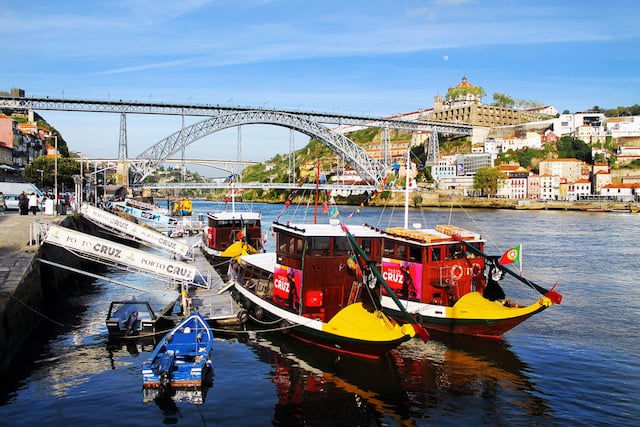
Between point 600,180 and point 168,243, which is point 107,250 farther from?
point 600,180

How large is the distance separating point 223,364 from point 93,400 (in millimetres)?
2890

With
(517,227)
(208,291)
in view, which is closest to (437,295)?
(208,291)

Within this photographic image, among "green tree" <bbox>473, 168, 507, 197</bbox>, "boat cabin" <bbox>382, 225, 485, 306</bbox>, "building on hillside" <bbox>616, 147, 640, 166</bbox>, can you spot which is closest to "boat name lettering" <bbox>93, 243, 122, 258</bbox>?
"boat cabin" <bbox>382, 225, 485, 306</bbox>

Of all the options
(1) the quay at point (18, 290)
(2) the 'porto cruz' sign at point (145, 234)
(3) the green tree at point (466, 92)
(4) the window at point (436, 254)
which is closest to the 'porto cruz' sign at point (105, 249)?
(1) the quay at point (18, 290)

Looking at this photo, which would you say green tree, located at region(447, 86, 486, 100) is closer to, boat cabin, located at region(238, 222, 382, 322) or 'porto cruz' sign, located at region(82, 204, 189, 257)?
'porto cruz' sign, located at region(82, 204, 189, 257)

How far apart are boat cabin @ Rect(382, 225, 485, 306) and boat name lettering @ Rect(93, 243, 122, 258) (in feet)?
23.7

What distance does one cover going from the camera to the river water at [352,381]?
9.86 meters

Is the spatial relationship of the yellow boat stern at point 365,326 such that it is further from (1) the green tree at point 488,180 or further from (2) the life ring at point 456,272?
(1) the green tree at point 488,180

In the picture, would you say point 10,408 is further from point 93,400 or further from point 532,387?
point 532,387

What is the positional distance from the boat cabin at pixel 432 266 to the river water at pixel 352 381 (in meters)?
1.27

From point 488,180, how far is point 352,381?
94.6 meters

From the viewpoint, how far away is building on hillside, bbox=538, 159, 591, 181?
103 metres

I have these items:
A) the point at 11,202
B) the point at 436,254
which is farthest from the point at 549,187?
the point at 436,254

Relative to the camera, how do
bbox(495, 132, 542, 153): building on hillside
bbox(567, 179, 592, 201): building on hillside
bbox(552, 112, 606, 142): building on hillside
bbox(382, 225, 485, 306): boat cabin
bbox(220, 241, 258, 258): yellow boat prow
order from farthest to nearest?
bbox(495, 132, 542, 153): building on hillside
bbox(552, 112, 606, 142): building on hillside
bbox(567, 179, 592, 201): building on hillside
bbox(220, 241, 258, 258): yellow boat prow
bbox(382, 225, 485, 306): boat cabin
